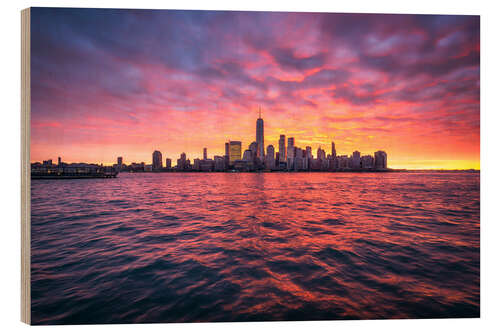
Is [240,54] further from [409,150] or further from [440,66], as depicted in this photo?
[409,150]

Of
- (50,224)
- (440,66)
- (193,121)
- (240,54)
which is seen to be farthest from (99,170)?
(440,66)

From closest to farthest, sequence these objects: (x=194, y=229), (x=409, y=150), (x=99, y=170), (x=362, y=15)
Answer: (x=362, y=15) → (x=194, y=229) → (x=409, y=150) → (x=99, y=170)

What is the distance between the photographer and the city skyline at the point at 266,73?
3.10 meters

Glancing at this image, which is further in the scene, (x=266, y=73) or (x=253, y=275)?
(x=266, y=73)

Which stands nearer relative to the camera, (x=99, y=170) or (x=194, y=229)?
(x=194, y=229)

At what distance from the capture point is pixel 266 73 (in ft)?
13.9

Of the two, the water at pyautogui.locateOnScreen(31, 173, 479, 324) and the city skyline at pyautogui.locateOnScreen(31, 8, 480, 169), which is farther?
the city skyline at pyautogui.locateOnScreen(31, 8, 480, 169)

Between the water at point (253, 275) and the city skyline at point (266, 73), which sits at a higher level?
the city skyline at point (266, 73)

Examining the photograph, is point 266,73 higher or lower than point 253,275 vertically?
higher

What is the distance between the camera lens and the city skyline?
10.2 feet

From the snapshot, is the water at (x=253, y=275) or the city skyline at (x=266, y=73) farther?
the city skyline at (x=266, y=73)

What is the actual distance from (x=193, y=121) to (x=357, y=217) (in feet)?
20.2

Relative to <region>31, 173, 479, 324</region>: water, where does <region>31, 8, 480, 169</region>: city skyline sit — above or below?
above

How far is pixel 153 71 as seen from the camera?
13.0 ft
